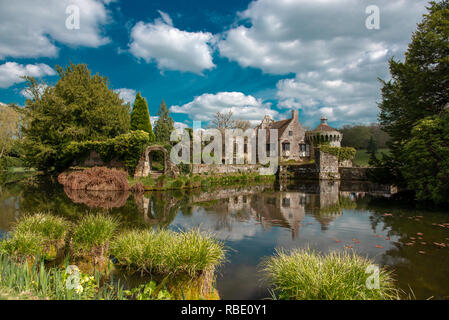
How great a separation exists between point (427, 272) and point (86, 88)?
3203 cm

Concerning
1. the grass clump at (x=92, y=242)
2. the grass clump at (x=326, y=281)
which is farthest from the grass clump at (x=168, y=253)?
the grass clump at (x=326, y=281)

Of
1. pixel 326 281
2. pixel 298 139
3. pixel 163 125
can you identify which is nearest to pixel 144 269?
pixel 326 281

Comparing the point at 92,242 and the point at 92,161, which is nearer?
the point at 92,242

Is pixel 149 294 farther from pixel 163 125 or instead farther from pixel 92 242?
pixel 163 125

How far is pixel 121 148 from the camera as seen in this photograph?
21.9 meters

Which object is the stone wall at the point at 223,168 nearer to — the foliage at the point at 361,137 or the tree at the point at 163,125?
the tree at the point at 163,125

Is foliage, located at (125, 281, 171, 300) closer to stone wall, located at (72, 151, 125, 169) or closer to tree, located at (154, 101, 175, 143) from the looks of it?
stone wall, located at (72, 151, 125, 169)

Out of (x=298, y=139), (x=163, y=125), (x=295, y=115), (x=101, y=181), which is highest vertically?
(x=295, y=115)

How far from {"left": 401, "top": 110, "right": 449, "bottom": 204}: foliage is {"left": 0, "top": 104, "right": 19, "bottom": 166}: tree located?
45.2 metres

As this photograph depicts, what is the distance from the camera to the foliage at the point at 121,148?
70.8 ft

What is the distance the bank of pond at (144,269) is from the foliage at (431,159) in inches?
351

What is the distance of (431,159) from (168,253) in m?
12.7

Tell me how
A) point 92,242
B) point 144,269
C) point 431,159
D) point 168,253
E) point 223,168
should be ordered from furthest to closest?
point 223,168 < point 431,159 < point 92,242 < point 144,269 < point 168,253

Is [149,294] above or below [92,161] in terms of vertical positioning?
below
